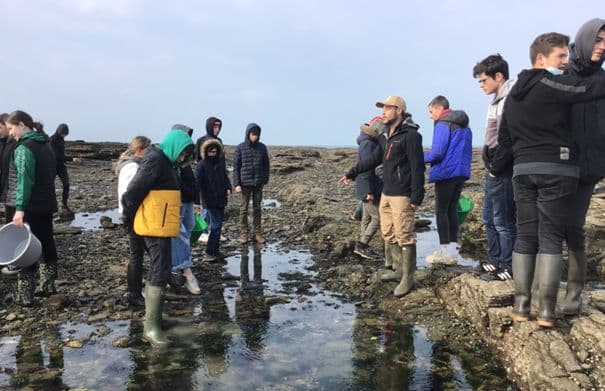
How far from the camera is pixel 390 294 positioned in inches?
279

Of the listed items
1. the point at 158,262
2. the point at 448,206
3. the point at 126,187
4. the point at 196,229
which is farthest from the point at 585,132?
the point at 196,229

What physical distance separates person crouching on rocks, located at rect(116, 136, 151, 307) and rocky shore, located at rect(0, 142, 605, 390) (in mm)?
241

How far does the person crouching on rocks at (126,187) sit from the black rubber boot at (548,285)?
477 cm

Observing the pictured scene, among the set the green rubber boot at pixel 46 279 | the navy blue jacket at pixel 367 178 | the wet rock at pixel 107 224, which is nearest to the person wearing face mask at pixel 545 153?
the navy blue jacket at pixel 367 178

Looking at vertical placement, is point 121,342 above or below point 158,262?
below

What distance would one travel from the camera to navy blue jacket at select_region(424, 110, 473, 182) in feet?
23.3

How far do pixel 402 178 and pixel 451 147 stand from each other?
1.07 meters

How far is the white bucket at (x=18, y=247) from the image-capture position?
628 centimetres

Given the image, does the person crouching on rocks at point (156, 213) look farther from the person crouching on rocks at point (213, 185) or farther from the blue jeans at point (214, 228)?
the blue jeans at point (214, 228)

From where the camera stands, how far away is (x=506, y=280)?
6.10 meters

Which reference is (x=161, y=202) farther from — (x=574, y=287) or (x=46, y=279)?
(x=574, y=287)

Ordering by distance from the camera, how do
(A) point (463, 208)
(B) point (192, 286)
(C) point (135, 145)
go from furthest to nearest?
(A) point (463, 208)
(B) point (192, 286)
(C) point (135, 145)

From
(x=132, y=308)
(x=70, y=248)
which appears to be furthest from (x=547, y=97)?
(x=70, y=248)

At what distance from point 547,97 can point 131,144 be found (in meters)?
5.01
